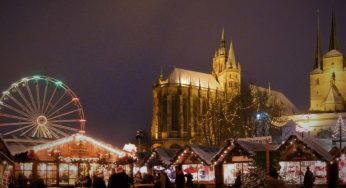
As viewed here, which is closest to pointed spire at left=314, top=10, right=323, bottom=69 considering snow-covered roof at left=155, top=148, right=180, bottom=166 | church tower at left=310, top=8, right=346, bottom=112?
church tower at left=310, top=8, right=346, bottom=112

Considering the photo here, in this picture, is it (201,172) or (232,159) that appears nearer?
(232,159)

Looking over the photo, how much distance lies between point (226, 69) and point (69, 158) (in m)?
88.9

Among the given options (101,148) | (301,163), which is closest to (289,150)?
→ (301,163)

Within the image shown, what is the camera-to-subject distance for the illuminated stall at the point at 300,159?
28572 mm

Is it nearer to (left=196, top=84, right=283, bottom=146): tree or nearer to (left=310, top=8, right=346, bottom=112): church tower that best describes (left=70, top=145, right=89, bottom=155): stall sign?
(left=196, top=84, right=283, bottom=146): tree

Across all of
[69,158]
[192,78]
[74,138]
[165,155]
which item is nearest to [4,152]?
[69,158]

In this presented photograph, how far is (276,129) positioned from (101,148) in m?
49.8

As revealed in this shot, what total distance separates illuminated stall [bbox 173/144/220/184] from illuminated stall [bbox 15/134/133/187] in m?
4.00

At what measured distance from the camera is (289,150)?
29.3 meters

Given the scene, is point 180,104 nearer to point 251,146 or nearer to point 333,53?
point 333,53

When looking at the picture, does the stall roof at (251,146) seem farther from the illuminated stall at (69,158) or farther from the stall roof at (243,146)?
the illuminated stall at (69,158)

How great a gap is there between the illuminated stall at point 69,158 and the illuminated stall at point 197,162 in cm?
400

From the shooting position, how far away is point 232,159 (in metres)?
31.7

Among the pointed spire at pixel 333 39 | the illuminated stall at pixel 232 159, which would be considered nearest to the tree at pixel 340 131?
the illuminated stall at pixel 232 159
